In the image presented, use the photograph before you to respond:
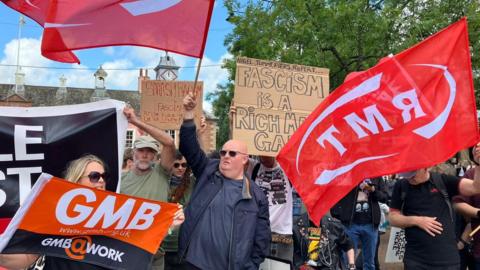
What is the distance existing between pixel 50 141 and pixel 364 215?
189 inches

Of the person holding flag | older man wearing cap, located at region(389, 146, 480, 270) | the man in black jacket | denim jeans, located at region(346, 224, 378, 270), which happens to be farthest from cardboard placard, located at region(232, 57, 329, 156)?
denim jeans, located at region(346, 224, 378, 270)

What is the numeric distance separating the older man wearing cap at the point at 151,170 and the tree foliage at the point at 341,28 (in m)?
10.4

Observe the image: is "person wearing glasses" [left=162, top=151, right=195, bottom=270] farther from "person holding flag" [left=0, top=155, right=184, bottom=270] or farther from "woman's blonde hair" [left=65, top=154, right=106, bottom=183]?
"woman's blonde hair" [left=65, top=154, right=106, bottom=183]

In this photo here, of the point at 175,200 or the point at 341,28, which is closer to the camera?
the point at 175,200

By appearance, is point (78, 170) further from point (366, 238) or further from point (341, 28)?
point (341, 28)

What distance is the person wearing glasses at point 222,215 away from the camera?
3.63 m

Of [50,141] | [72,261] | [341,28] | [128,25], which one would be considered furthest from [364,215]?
[341,28]

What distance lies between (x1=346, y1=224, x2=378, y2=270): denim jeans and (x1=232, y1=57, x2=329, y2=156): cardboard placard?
8.62 ft

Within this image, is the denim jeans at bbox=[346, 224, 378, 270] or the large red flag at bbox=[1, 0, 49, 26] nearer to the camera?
the large red flag at bbox=[1, 0, 49, 26]

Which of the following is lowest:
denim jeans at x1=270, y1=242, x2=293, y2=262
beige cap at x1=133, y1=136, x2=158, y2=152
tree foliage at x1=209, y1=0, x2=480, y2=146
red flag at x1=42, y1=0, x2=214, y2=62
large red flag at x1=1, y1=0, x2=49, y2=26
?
denim jeans at x1=270, y1=242, x2=293, y2=262

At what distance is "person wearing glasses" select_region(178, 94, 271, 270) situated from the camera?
363cm

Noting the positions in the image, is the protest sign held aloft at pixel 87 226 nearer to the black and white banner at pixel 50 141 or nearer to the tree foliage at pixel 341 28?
the black and white banner at pixel 50 141

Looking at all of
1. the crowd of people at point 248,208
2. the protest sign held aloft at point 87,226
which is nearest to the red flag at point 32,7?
the crowd of people at point 248,208

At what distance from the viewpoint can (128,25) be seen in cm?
404
